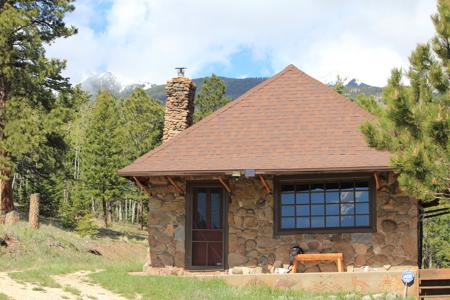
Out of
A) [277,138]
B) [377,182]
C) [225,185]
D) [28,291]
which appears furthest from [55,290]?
[377,182]

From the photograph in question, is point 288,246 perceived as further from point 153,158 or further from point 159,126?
point 159,126

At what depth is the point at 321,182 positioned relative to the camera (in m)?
14.5

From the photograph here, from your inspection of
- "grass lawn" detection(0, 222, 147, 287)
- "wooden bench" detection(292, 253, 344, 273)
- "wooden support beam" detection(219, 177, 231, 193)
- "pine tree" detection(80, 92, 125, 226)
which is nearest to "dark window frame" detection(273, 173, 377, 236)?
"wooden bench" detection(292, 253, 344, 273)

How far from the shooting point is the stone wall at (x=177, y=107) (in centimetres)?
1731

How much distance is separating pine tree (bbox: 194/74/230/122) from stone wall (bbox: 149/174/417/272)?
2833 centimetres

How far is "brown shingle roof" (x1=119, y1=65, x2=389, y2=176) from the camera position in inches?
555

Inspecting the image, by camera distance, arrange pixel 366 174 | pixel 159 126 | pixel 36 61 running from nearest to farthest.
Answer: pixel 366 174
pixel 36 61
pixel 159 126

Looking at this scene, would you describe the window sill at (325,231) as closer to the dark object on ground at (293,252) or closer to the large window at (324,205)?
the large window at (324,205)

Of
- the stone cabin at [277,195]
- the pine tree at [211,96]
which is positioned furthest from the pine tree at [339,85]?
the stone cabin at [277,195]

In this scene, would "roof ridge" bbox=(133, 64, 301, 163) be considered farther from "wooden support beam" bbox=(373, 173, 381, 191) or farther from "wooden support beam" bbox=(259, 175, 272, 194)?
"wooden support beam" bbox=(373, 173, 381, 191)

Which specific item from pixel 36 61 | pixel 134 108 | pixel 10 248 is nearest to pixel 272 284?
pixel 10 248

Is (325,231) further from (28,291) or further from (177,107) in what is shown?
(28,291)

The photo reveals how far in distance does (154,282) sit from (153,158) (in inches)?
124

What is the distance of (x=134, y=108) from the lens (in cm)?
4722
